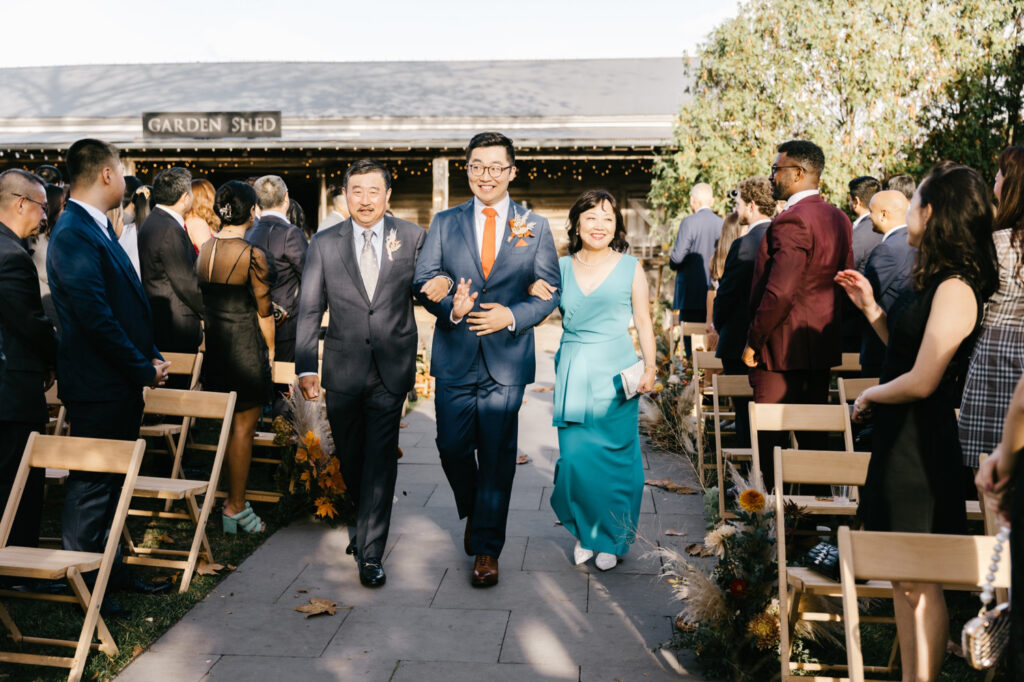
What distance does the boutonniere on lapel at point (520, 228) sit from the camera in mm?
4660

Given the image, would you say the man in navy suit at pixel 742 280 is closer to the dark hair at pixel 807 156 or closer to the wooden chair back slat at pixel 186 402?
the dark hair at pixel 807 156

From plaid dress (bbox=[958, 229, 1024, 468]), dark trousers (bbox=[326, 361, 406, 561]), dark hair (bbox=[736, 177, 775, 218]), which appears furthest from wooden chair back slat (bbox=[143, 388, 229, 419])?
dark hair (bbox=[736, 177, 775, 218])

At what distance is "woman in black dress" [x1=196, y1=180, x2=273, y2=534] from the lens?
538cm

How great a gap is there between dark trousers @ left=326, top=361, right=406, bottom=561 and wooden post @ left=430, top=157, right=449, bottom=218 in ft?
40.5

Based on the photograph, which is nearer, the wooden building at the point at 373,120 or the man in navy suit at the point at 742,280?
the man in navy suit at the point at 742,280

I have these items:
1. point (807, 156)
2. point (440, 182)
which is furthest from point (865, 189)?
point (440, 182)

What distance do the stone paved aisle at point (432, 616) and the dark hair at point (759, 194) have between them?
230cm

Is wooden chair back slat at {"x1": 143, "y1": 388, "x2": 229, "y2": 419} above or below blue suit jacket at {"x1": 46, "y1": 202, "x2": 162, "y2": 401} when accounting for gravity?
below

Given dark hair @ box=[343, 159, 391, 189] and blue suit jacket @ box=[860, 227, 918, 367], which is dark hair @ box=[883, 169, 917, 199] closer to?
blue suit jacket @ box=[860, 227, 918, 367]

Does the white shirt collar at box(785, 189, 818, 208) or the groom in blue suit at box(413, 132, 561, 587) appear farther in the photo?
the white shirt collar at box(785, 189, 818, 208)

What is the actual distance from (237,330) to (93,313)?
4.76ft

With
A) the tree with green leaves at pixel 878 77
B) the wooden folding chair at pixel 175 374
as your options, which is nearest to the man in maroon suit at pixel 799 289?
the wooden folding chair at pixel 175 374

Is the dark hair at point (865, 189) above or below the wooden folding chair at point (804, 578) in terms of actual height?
above

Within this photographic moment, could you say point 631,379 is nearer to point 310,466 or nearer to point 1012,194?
point 1012,194
